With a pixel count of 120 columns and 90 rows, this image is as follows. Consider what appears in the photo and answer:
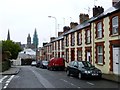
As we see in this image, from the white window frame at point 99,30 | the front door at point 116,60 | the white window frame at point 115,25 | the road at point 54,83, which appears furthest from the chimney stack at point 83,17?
the road at point 54,83

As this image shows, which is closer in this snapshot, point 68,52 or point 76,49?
point 76,49

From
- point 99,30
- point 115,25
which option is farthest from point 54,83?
point 99,30

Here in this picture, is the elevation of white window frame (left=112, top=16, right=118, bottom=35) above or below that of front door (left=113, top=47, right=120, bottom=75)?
above

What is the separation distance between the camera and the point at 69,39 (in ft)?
143

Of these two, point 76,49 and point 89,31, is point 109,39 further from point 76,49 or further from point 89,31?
point 76,49

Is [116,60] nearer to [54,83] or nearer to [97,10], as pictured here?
[54,83]

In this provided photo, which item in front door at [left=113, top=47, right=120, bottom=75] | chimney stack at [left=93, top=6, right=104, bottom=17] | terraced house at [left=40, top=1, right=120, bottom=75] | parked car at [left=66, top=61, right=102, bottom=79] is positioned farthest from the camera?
chimney stack at [left=93, top=6, right=104, bottom=17]

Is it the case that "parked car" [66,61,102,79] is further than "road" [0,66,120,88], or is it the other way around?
"parked car" [66,61,102,79]

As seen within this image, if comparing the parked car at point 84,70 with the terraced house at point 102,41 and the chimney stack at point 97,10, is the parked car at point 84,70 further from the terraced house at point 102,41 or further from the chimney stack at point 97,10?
the chimney stack at point 97,10

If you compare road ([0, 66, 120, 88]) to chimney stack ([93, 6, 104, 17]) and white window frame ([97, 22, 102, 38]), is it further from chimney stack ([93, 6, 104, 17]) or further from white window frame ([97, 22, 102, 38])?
chimney stack ([93, 6, 104, 17])

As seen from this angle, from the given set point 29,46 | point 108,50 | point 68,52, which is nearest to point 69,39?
point 68,52

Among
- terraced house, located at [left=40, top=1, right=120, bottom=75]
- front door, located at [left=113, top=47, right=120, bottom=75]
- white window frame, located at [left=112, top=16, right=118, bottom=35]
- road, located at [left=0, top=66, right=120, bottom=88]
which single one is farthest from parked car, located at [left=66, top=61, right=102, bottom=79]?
white window frame, located at [left=112, top=16, right=118, bottom=35]

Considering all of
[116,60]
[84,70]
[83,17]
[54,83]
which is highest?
[83,17]

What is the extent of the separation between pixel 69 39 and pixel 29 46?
136110mm
